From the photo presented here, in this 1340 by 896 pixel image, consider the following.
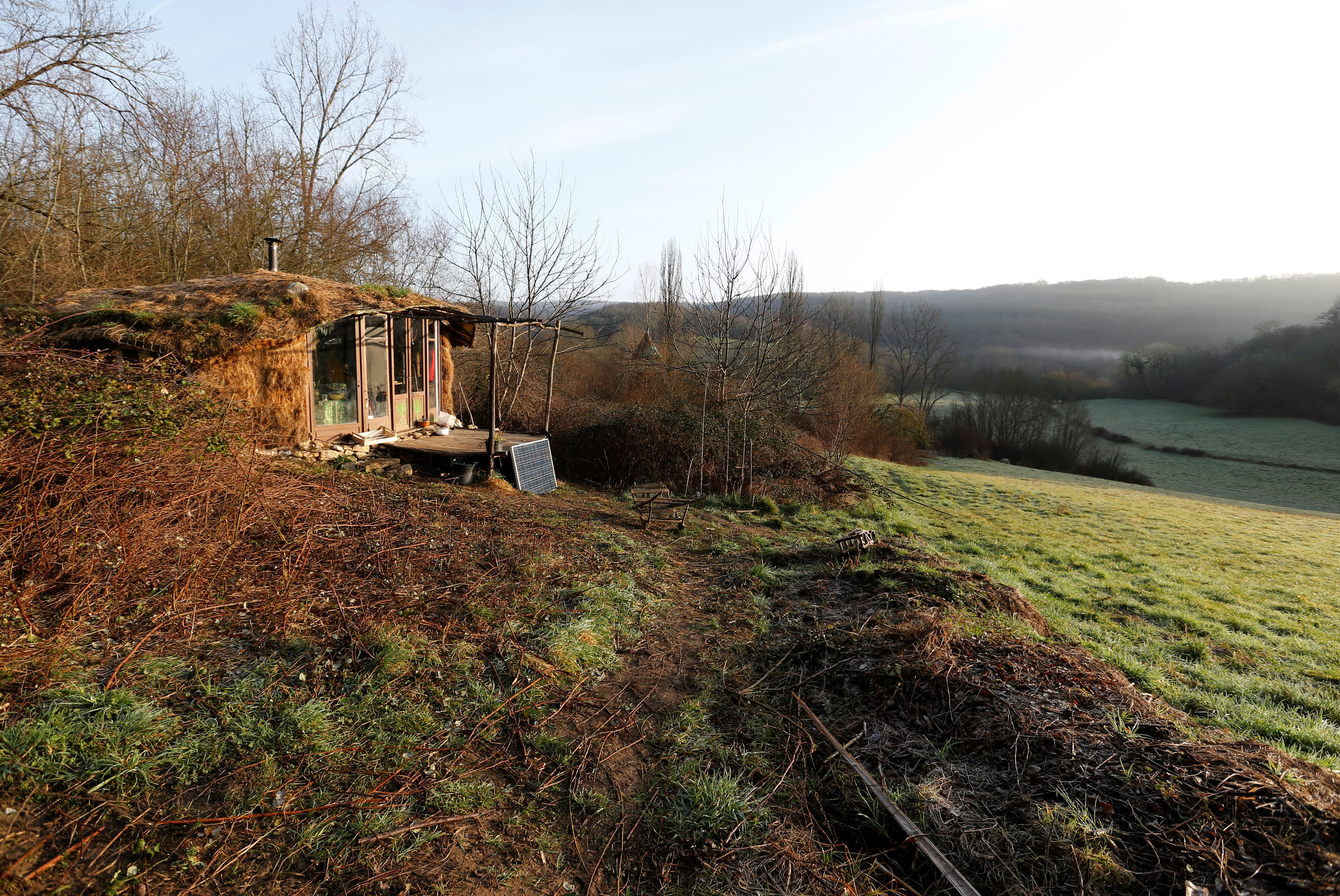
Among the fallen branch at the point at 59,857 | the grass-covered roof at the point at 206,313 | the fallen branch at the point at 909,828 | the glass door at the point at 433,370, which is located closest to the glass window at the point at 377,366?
the grass-covered roof at the point at 206,313

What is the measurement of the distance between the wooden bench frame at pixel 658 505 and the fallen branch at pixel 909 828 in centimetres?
527

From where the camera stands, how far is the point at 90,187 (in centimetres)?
1065

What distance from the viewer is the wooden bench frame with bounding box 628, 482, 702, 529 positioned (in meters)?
8.53

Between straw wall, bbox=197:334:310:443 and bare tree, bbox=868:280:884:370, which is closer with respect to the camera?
straw wall, bbox=197:334:310:443

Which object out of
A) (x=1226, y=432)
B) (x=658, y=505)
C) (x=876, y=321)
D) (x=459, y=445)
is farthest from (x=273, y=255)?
(x=1226, y=432)

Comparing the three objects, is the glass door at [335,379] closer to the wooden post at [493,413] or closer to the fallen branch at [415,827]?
the wooden post at [493,413]

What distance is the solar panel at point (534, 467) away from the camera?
33.1ft

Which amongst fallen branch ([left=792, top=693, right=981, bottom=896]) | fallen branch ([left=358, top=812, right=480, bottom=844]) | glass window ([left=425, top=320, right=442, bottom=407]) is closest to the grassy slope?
fallen branch ([left=792, top=693, right=981, bottom=896])

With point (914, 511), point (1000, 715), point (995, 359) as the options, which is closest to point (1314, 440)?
point (995, 359)

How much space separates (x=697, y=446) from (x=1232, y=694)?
32.1ft

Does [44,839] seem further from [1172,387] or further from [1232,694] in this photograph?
[1172,387]

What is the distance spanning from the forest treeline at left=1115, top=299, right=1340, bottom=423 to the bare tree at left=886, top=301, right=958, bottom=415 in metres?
21.1

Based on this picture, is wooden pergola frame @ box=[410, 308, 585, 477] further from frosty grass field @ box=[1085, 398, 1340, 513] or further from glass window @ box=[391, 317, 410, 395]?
→ frosty grass field @ box=[1085, 398, 1340, 513]

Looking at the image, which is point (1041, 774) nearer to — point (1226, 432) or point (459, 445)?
point (459, 445)
